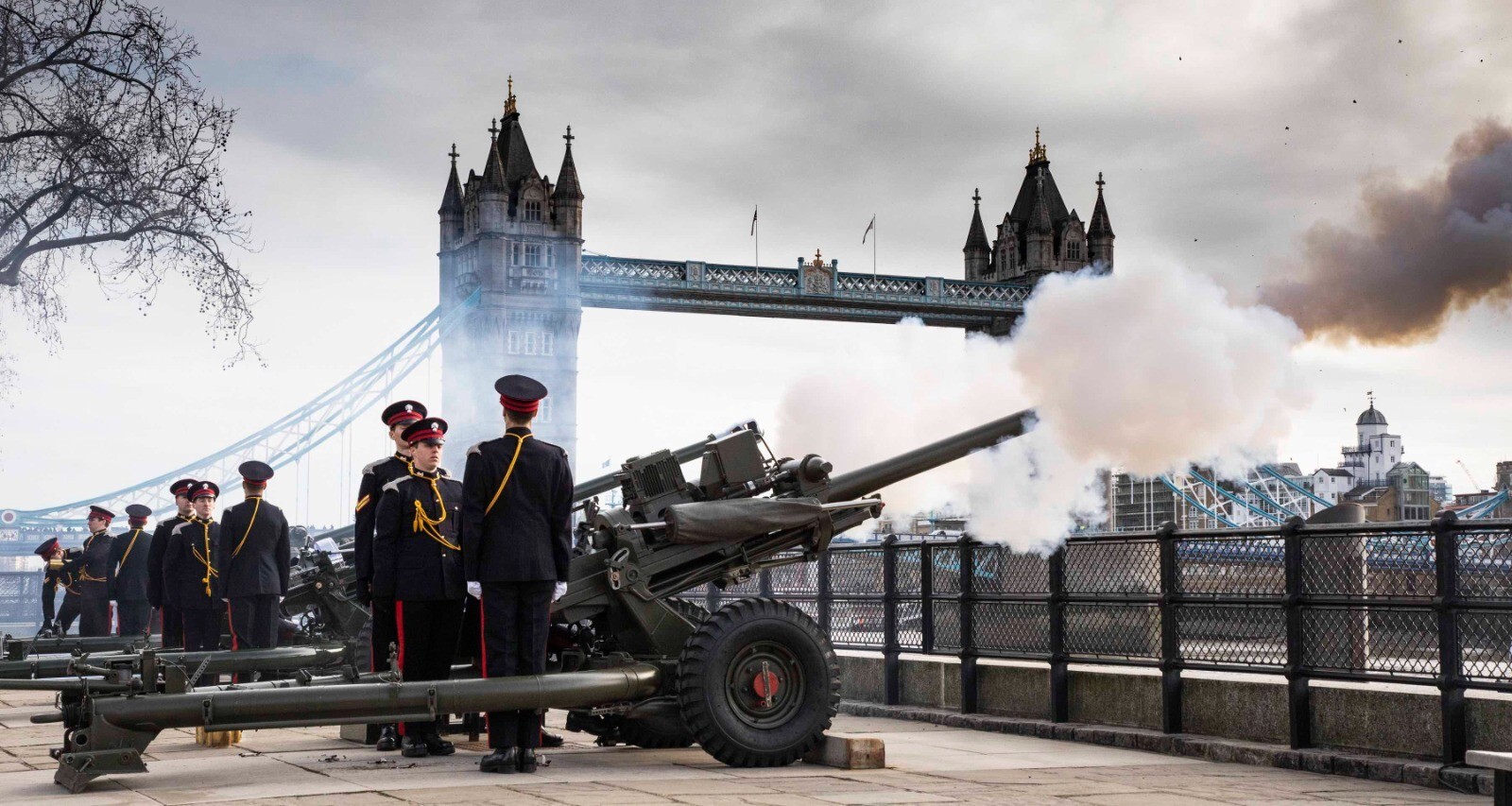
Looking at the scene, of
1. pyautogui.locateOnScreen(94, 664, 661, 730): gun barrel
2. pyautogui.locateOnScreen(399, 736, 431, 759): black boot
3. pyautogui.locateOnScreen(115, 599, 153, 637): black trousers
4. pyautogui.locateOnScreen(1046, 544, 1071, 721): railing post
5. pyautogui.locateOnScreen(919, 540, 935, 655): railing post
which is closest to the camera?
pyautogui.locateOnScreen(94, 664, 661, 730): gun barrel

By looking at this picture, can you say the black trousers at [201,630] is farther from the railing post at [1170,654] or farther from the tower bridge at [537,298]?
the tower bridge at [537,298]

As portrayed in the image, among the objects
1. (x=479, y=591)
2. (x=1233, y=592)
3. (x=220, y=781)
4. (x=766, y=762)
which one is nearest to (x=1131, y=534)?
(x=1233, y=592)

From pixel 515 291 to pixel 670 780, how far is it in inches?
2468

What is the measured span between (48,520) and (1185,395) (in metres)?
60.6

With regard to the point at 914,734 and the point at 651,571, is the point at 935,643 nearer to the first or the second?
the point at 914,734

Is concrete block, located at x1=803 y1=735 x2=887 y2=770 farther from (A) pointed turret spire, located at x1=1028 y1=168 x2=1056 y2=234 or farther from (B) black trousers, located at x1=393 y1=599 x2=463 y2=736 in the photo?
(A) pointed turret spire, located at x1=1028 y1=168 x2=1056 y2=234

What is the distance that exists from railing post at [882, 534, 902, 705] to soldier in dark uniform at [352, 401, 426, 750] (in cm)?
354

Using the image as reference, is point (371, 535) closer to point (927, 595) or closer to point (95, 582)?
point (927, 595)

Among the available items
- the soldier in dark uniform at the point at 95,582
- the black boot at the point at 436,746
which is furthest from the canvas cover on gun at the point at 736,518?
the soldier in dark uniform at the point at 95,582

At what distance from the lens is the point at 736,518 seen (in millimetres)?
7656

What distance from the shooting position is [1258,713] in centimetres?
815

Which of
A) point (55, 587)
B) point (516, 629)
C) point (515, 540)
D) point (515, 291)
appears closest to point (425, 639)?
point (516, 629)

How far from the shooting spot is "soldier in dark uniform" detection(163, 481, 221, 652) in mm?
11250

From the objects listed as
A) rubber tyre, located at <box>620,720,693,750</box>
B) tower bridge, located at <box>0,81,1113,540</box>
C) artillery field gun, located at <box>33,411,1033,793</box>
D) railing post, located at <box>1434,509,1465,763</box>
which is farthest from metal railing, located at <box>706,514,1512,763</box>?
tower bridge, located at <box>0,81,1113,540</box>
